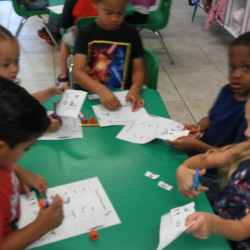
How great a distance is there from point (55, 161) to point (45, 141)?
0.13m

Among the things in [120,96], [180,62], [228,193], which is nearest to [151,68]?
[120,96]

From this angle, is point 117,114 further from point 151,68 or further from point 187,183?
point 187,183

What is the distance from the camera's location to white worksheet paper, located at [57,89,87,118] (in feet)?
4.29

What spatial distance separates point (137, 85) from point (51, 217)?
3.26 feet

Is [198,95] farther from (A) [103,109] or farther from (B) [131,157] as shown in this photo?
(B) [131,157]

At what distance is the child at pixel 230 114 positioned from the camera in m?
1.37

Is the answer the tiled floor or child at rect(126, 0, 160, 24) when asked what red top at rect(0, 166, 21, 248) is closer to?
the tiled floor

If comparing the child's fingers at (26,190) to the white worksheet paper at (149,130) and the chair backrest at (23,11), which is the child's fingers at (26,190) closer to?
the white worksheet paper at (149,130)

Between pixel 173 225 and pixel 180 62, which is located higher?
pixel 173 225

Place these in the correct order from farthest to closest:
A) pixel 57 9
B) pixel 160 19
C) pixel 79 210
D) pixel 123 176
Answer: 1. pixel 160 19
2. pixel 57 9
3. pixel 123 176
4. pixel 79 210

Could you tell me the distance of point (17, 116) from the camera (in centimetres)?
77

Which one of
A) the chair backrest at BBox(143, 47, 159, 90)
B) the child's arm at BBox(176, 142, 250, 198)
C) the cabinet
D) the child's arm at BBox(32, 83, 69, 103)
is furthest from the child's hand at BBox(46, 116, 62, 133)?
the cabinet

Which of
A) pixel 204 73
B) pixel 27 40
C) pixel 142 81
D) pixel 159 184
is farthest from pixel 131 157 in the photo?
pixel 27 40

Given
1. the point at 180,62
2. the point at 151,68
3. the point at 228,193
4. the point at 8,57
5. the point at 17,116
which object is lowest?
the point at 180,62
